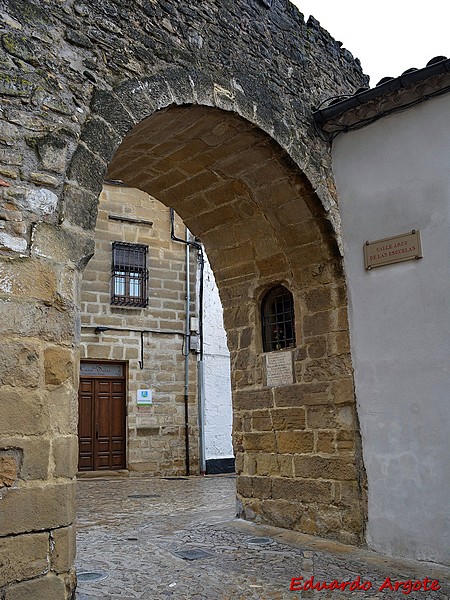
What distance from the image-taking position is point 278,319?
5.39 metres

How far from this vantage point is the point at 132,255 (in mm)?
10227

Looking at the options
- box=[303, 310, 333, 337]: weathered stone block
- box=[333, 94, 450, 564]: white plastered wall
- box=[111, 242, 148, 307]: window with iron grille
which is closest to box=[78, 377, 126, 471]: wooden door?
box=[111, 242, 148, 307]: window with iron grille

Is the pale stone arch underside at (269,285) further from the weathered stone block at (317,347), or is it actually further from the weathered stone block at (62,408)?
the weathered stone block at (62,408)

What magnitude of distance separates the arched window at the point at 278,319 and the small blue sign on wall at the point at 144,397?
16.2ft

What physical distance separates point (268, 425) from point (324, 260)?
1.48 metres

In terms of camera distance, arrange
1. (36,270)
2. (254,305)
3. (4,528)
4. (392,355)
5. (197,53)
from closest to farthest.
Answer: (4,528), (36,270), (197,53), (392,355), (254,305)

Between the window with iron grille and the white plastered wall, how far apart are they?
229 inches

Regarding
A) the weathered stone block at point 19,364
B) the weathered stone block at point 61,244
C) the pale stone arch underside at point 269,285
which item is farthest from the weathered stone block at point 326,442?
the weathered stone block at point 19,364

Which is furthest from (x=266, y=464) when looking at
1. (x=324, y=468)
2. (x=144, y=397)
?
(x=144, y=397)

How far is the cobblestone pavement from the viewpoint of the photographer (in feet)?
11.1

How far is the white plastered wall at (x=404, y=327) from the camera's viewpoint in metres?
4.16

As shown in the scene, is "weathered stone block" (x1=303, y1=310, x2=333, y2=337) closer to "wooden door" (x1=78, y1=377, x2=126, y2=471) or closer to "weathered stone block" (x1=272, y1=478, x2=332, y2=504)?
"weathered stone block" (x1=272, y1=478, x2=332, y2=504)

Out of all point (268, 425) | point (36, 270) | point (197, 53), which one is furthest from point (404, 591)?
point (197, 53)

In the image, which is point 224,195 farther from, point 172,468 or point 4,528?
point 172,468
